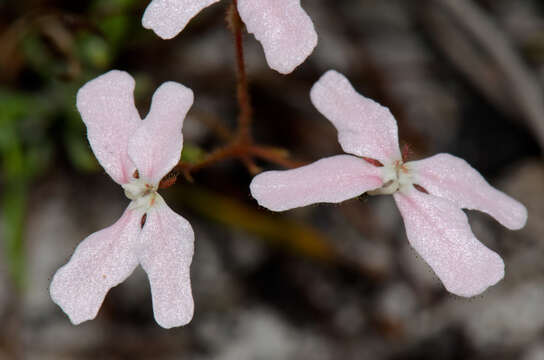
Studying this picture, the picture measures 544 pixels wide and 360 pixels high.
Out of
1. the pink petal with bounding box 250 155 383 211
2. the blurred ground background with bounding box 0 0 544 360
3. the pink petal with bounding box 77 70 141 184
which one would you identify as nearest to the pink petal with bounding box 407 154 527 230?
the pink petal with bounding box 250 155 383 211

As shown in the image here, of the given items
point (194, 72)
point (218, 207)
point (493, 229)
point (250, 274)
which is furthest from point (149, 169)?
point (493, 229)

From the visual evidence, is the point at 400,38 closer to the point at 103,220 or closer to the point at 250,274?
the point at 250,274

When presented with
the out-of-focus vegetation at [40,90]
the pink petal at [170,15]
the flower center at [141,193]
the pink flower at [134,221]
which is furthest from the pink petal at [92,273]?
the out-of-focus vegetation at [40,90]

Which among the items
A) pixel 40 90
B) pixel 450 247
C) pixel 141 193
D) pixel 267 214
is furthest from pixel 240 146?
pixel 40 90

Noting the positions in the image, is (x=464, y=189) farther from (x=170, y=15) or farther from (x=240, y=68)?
(x=170, y=15)

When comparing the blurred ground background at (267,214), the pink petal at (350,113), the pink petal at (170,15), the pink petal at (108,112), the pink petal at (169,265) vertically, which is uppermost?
the pink petal at (170,15)

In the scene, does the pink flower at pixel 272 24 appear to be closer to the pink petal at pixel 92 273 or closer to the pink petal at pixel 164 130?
the pink petal at pixel 164 130

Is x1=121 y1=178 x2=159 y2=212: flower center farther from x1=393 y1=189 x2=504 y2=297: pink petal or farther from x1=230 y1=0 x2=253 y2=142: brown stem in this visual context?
x1=393 y1=189 x2=504 y2=297: pink petal

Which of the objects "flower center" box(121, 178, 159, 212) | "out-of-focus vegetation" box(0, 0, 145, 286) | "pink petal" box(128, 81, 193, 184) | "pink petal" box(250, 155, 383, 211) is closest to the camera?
"pink petal" box(250, 155, 383, 211)
